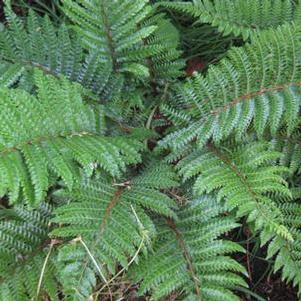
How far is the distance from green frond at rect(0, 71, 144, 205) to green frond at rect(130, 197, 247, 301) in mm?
398

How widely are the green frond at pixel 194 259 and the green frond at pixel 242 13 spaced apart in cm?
94

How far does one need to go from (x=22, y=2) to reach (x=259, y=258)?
83.6 inches

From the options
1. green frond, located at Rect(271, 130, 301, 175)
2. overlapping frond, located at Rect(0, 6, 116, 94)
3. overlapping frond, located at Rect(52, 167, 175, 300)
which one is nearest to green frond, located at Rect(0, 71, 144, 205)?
overlapping frond, located at Rect(52, 167, 175, 300)

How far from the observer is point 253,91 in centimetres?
249

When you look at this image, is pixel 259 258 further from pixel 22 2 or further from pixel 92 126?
pixel 22 2

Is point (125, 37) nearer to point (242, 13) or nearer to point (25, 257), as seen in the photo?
point (242, 13)

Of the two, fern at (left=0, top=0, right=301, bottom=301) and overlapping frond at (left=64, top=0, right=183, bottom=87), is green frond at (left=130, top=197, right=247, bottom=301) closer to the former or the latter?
fern at (left=0, top=0, right=301, bottom=301)

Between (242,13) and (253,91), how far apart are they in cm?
54

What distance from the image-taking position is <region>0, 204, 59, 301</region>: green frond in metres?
2.26

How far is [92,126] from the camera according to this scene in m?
2.42

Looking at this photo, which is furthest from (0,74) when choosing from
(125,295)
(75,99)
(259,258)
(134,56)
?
(259,258)

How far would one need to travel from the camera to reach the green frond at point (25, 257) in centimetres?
226

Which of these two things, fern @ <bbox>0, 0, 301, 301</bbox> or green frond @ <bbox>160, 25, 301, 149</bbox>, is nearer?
fern @ <bbox>0, 0, 301, 301</bbox>

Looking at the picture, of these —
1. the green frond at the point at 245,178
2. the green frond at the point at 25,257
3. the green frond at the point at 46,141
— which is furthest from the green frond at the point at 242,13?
the green frond at the point at 25,257
